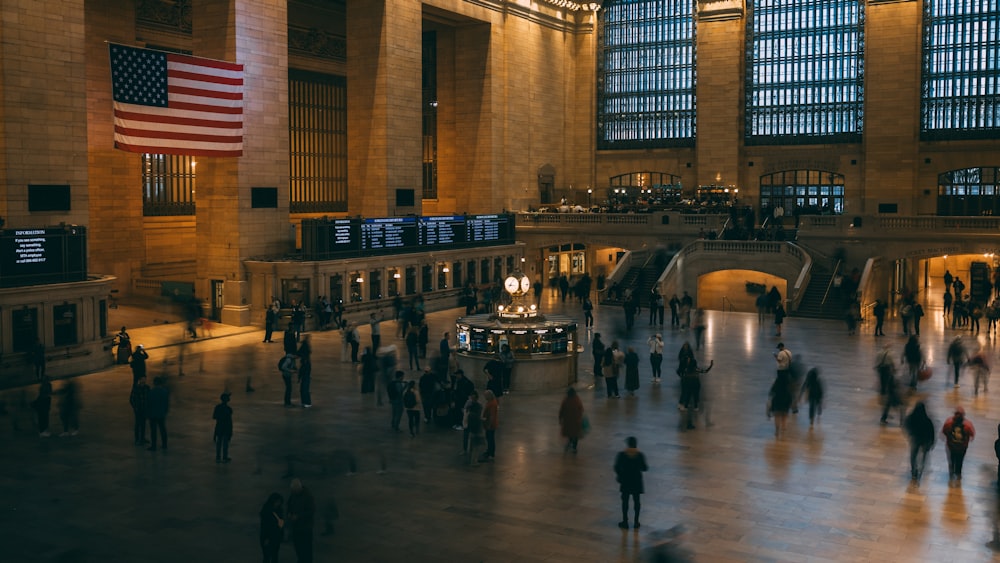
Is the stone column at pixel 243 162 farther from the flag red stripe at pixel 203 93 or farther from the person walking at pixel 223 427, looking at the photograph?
the person walking at pixel 223 427

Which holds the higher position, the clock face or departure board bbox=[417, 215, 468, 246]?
departure board bbox=[417, 215, 468, 246]

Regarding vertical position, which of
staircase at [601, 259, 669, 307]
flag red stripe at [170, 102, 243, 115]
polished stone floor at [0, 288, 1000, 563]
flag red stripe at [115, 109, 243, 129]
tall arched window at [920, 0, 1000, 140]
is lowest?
polished stone floor at [0, 288, 1000, 563]

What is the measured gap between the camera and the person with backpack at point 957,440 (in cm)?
1491

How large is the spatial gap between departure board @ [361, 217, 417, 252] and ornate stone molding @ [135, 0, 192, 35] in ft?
37.6

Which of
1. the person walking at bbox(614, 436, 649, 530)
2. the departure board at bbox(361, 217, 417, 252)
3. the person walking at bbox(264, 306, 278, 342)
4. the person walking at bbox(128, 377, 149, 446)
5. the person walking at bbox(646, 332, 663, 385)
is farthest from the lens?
the departure board at bbox(361, 217, 417, 252)

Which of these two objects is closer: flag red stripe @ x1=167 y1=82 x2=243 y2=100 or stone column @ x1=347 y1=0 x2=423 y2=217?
flag red stripe @ x1=167 y1=82 x2=243 y2=100

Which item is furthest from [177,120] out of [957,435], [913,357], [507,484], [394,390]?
[957,435]

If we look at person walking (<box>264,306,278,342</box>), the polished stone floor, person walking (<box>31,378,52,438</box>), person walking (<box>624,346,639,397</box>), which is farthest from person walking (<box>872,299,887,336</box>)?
person walking (<box>31,378,52,438</box>)

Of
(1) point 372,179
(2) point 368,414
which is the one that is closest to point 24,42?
(2) point 368,414

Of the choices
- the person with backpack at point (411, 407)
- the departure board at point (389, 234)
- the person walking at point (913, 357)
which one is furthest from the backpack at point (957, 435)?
the departure board at point (389, 234)

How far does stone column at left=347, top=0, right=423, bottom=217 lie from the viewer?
3922 centimetres

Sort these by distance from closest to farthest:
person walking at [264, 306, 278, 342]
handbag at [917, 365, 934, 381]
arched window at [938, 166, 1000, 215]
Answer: handbag at [917, 365, 934, 381]
person walking at [264, 306, 278, 342]
arched window at [938, 166, 1000, 215]

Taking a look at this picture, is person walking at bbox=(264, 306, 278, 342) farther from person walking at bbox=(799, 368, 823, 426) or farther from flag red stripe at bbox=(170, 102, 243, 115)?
person walking at bbox=(799, 368, 823, 426)

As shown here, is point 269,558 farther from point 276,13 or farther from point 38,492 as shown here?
point 276,13
